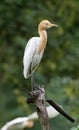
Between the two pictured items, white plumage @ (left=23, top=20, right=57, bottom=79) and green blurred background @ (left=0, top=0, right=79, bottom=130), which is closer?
white plumage @ (left=23, top=20, right=57, bottom=79)

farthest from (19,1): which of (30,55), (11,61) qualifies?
(30,55)

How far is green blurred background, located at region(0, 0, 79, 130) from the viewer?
8.50 m

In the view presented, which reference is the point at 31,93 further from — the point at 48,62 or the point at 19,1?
the point at 48,62

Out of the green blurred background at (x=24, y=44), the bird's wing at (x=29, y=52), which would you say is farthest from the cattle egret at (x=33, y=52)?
the green blurred background at (x=24, y=44)

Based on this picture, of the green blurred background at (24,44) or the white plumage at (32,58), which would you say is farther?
the green blurred background at (24,44)

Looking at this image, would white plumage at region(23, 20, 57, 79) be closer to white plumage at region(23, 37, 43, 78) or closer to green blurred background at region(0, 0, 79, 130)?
white plumage at region(23, 37, 43, 78)

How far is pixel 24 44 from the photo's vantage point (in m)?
8.58

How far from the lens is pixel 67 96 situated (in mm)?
7633

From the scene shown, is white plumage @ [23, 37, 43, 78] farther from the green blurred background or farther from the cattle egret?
the green blurred background

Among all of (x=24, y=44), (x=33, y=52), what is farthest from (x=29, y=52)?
(x=24, y=44)

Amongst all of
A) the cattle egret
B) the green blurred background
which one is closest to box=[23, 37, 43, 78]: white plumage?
the cattle egret

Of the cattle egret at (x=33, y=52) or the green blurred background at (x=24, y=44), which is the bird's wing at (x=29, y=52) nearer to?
the cattle egret at (x=33, y=52)

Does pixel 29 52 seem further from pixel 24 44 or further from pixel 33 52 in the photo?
pixel 24 44

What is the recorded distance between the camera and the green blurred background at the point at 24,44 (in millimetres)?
8500
